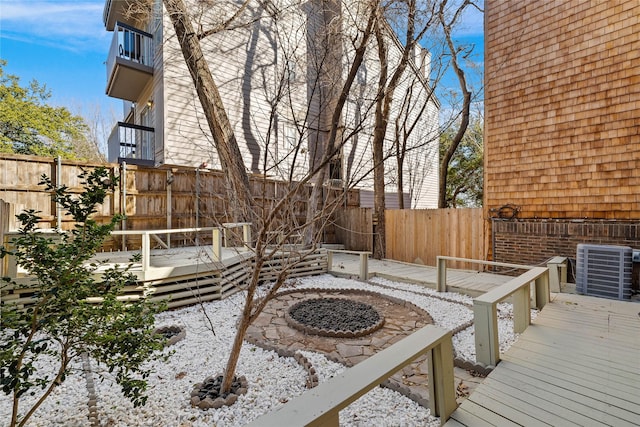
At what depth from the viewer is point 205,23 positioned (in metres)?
9.68

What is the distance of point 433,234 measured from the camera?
885 centimetres

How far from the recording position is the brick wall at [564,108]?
564cm

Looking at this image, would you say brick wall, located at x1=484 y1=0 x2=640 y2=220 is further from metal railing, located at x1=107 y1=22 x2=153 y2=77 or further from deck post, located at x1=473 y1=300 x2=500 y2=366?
metal railing, located at x1=107 y1=22 x2=153 y2=77

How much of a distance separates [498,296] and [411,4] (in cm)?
702

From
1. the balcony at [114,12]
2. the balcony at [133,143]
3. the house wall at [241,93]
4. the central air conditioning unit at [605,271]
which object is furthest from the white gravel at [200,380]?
the balcony at [114,12]

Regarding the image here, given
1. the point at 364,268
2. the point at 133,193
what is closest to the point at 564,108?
the point at 364,268

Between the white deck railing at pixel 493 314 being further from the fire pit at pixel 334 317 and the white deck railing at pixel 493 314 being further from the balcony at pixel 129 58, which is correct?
the balcony at pixel 129 58

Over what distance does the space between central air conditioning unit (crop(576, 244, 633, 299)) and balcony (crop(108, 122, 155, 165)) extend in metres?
10.7

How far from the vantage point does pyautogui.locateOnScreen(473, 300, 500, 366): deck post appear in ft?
8.83

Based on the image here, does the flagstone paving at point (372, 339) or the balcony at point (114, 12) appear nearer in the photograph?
the flagstone paving at point (372, 339)

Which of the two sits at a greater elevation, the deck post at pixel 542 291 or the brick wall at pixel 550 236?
the brick wall at pixel 550 236

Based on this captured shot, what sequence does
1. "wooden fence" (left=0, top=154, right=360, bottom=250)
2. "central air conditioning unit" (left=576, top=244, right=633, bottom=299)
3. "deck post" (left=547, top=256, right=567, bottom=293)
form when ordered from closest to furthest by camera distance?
"central air conditioning unit" (left=576, top=244, right=633, bottom=299) → "deck post" (left=547, top=256, right=567, bottom=293) → "wooden fence" (left=0, top=154, right=360, bottom=250)

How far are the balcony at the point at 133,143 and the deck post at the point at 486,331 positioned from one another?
9673 mm

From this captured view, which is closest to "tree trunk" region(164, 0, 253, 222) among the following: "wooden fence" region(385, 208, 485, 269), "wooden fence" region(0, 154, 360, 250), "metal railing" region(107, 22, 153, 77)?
"wooden fence" region(0, 154, 360, 250)
